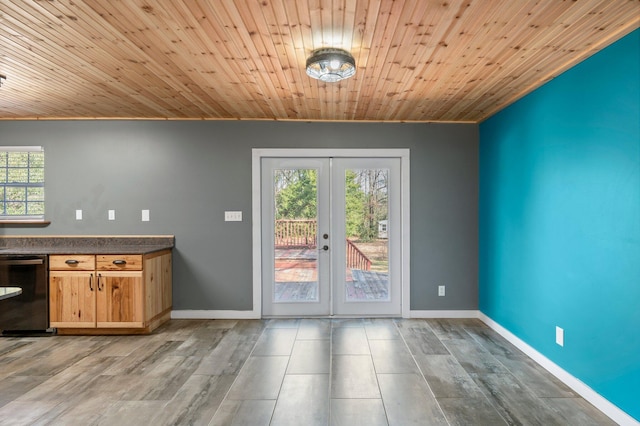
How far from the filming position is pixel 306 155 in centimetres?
445


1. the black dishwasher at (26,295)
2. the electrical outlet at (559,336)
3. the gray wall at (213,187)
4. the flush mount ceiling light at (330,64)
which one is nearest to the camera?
the flush mount ceiling light at (330,64)

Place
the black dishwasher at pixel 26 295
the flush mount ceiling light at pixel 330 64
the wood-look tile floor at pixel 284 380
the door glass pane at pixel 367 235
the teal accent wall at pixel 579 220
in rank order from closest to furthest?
the teal accent wall at pixel 579 220 < the wood-look tile floor at pixel 284 380 < the flush mount ceiling light at pixel 330 64 < the black dishwasher at pixel 26 295 < the door glass pane at pixel 367 235

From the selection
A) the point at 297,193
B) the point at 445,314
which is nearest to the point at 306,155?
the point at 297,193

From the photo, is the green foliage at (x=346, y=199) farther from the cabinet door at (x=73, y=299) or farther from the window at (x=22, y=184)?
the window at (x=22, y=184)

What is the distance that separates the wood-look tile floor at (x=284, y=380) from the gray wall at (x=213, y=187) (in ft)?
2.18

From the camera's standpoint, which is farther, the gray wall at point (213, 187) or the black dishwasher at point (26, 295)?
the gray wall at point (213, 187)

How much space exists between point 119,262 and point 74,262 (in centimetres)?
47

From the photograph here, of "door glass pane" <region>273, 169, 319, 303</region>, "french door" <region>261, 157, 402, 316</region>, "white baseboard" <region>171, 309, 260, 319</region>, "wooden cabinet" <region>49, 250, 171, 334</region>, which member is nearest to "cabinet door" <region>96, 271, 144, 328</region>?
"wooden cabinet" <region>49, 250, 171, 334</region>

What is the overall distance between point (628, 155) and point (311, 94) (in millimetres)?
2408

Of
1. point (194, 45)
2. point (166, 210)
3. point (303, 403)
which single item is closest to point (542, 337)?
point (303, 403)

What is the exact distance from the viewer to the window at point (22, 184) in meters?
4.42

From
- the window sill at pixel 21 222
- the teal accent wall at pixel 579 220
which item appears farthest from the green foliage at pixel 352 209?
the window sill at pixel 21 222

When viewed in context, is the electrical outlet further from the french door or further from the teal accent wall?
the french door

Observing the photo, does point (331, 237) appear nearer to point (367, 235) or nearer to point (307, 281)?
point (367, 235)
